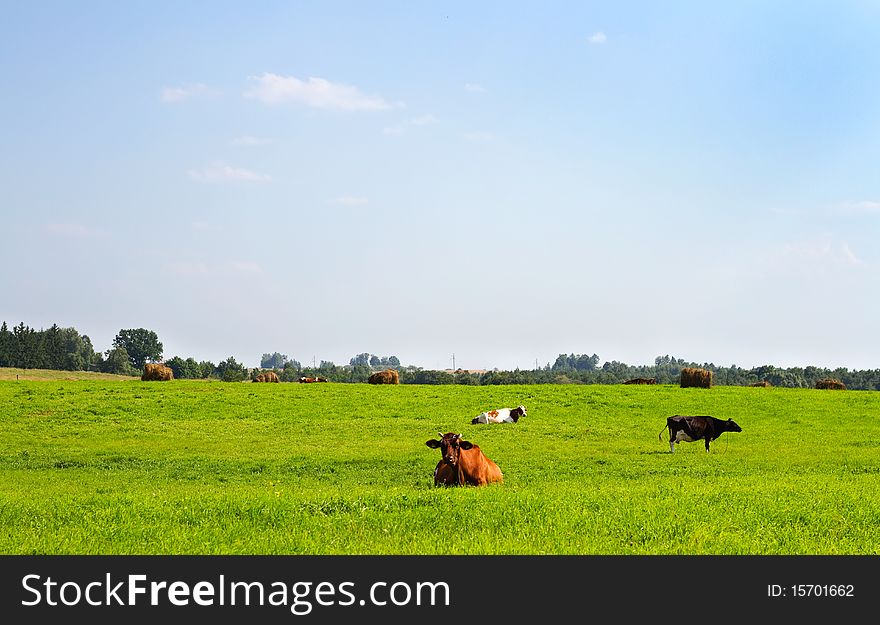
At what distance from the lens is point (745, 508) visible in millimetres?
13711

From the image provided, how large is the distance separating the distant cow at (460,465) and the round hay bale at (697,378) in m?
48.2

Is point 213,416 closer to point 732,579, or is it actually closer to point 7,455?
point 7,455

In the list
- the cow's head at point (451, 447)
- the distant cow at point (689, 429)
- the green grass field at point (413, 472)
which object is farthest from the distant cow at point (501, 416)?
the cow's head at point (451, 447)

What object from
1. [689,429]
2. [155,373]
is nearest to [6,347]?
[155,373]

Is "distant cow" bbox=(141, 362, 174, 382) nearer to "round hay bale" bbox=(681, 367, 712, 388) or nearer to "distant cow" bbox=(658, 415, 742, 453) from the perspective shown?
"round hay bale" bbox=(681, 367, 712, 388)

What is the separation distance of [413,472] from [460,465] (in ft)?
19.4

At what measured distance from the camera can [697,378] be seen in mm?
65562

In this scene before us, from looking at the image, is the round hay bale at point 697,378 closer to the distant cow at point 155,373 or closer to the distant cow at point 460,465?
the distant cow at point 155,373

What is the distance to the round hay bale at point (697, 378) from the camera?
215ft

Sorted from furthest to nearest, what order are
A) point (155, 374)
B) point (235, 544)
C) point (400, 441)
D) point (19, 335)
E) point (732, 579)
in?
point (19, 335)
point (155, 374)
point (400, 441)
point (235, 544)
point (732, 579)

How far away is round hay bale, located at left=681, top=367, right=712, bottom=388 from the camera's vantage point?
65500 mm

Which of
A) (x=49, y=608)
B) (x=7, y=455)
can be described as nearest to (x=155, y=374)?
(x=7, y=455)

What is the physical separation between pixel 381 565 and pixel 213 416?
41.6 meters

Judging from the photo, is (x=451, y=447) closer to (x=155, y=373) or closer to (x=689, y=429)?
(x=689, y=429)
